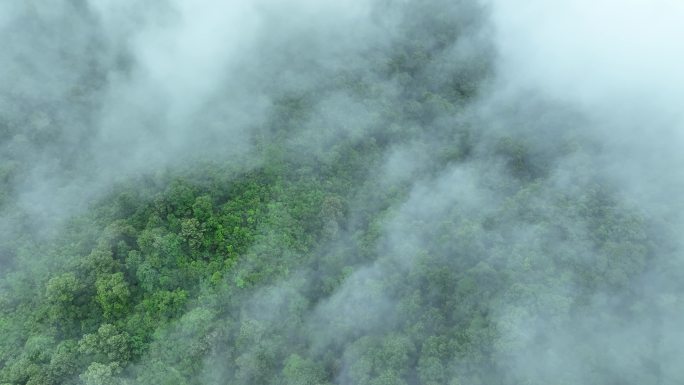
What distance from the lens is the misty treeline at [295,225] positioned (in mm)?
36625

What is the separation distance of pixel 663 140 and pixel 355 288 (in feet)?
105

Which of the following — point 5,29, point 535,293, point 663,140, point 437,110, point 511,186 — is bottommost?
point 535,293

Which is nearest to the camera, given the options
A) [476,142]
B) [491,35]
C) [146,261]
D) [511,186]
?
[146,261]

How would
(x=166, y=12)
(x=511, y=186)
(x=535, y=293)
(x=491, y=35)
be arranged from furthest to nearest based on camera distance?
(x=491, y=35) → (x=166, y=12) → (x=511, y=186) → (x=535, y=293)

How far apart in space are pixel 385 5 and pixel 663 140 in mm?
38259

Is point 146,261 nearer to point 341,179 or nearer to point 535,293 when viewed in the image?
point 341,179

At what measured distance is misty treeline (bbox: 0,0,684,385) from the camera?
3662cm

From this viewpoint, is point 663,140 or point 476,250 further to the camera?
point 663,140

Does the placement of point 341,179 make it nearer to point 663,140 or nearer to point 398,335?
point 398,335

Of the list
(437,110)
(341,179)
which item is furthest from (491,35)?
(341,179)

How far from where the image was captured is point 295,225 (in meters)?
44.8

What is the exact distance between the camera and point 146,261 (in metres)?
40.8

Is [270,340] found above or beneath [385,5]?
beneath

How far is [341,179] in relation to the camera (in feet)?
163
